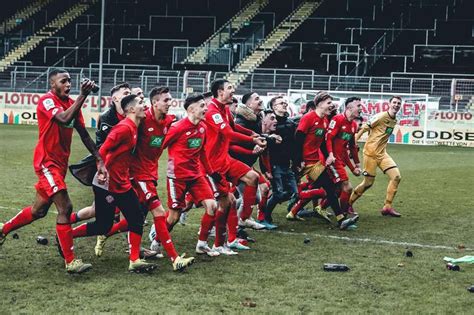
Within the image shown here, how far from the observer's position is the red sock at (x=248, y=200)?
11281 millimetres

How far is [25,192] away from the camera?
1484cm

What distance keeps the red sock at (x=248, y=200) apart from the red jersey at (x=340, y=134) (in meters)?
1.80

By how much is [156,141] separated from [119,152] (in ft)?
2.55

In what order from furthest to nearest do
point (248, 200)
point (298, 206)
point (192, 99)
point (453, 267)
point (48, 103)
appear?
1. point (298, 206)
2. point (248, 200)
3. point (192, 99)
4. point (453, 267)
5. point (48, 103)

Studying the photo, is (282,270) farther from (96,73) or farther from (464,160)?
(96,73)

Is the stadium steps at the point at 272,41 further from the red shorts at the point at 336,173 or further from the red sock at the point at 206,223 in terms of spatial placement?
the red sock at the point at 206,223

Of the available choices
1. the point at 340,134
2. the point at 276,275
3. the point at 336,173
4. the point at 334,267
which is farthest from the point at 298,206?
the point at 276,275

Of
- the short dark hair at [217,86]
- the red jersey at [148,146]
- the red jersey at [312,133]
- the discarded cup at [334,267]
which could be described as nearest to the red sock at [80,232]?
the red jersey at [148,146]

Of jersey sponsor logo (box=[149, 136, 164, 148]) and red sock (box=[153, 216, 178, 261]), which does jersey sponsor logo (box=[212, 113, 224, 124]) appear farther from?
red sock (box=[153, 216, 178, 261])

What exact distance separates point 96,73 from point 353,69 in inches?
471

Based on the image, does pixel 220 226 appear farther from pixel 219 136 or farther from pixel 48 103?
pixel 48 103

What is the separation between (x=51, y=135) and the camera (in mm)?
8539

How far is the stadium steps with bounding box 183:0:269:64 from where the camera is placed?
43312mm

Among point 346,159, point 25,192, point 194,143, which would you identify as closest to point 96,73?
point 25,192
